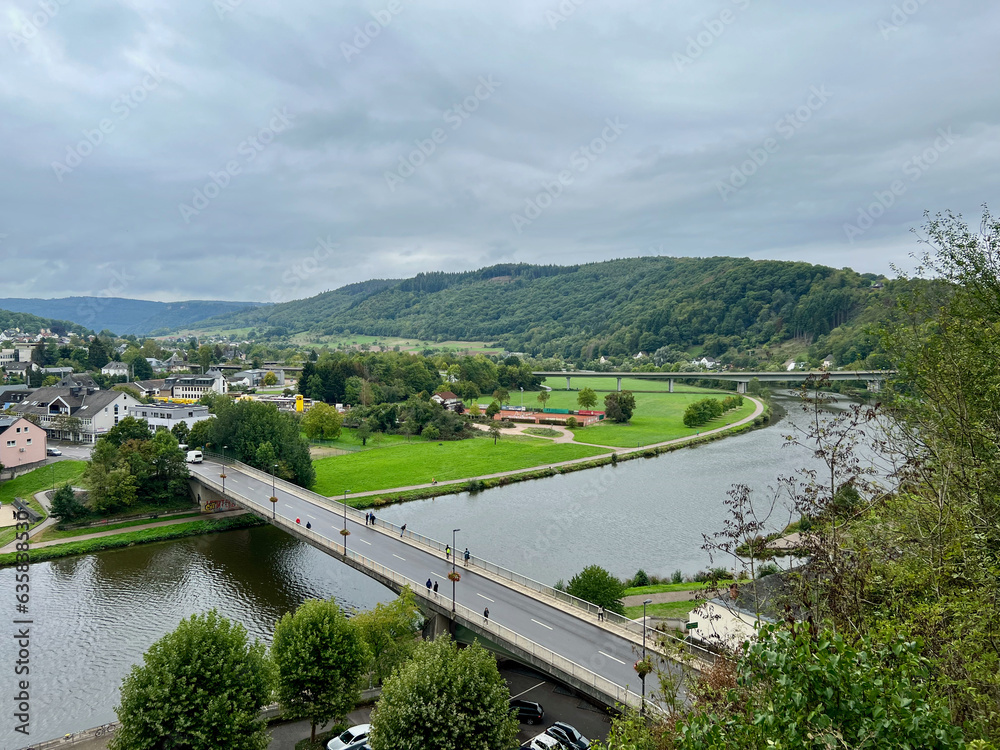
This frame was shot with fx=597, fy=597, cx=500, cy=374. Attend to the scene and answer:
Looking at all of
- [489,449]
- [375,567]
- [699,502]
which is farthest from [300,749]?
[489,449]

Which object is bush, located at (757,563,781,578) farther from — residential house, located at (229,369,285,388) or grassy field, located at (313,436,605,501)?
residential house, located at (229,369,285,388)

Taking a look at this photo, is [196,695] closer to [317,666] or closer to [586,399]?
[317,666]

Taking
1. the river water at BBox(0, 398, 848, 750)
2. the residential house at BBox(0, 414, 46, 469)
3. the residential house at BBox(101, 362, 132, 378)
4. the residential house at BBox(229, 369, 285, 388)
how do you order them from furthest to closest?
the residential house at BBox(229, 369, 285, 388) → the residential house at BBox(101, 362, 132, 378) → the residential house at BBox(0, 414, 46, 469) → the river water at BBox(0, 398, 848, 750)

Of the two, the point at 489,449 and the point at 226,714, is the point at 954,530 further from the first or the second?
the point at 489,449

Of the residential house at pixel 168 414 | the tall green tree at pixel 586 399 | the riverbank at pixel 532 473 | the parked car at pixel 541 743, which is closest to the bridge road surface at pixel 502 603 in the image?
the parked car at pixel 541 743

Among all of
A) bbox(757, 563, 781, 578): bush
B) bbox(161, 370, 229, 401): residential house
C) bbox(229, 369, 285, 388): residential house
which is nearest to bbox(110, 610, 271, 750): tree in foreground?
bbox(757, 563, 781, 578): bush
